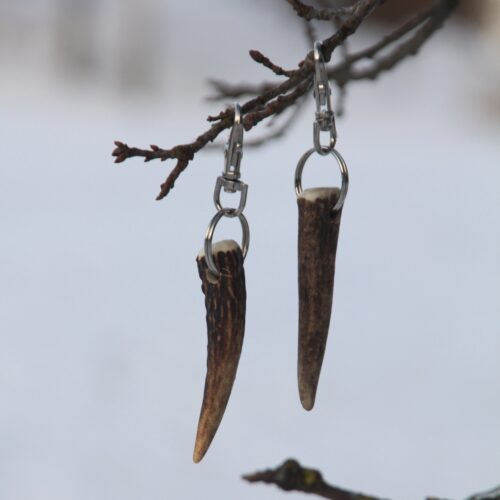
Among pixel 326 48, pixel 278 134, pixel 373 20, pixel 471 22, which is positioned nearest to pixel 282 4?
pixel 373 20

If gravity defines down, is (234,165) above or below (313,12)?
below

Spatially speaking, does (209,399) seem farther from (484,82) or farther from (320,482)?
(484,82)

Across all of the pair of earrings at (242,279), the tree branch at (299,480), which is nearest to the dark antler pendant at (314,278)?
the pair of earrings at (242,279)

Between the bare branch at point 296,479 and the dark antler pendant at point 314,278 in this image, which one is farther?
the dark antler pendant at point 314,278

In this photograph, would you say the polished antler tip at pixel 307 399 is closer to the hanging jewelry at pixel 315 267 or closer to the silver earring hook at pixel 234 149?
the hanging jewelry at pixel 315 267

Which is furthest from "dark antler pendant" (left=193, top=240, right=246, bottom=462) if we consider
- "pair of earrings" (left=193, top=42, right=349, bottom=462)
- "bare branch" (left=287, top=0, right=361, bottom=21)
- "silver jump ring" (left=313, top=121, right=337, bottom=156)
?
"bare branch" (left=287, top=0, right=361, bottom=21)

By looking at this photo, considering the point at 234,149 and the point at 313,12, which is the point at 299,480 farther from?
the point at 313,12

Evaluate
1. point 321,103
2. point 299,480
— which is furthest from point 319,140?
point 299,480

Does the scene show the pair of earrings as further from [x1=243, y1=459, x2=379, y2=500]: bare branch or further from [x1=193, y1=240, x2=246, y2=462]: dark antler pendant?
[x1=243, y1=459, x2=379, y2=500]: bare branch
